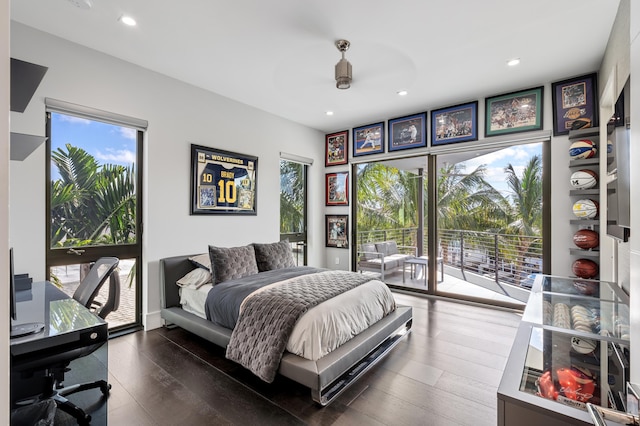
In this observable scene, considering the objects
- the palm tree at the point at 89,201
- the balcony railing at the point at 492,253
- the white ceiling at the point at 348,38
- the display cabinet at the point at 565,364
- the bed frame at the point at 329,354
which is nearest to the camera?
the display cabinet at the point at 565,364

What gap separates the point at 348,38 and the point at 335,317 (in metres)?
2.46

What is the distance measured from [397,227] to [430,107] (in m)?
2.04

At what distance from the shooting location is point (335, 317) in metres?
2.40

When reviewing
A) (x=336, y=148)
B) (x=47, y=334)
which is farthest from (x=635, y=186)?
(x=336, y=148)

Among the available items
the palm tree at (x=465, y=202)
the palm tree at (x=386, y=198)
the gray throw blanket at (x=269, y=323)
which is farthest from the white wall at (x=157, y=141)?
the palm tree at (x=465, y=202)

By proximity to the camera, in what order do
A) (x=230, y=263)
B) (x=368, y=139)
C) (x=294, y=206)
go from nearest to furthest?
(x=230, y=263)
(x=368, y=139)
(x=294, y=206)

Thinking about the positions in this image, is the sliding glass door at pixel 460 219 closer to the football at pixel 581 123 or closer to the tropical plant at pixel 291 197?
the football at pixel 581 123

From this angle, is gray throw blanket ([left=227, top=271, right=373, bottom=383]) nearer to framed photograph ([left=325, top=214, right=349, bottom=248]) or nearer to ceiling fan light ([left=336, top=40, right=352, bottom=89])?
ceiling fan light ([left=336, top=40, right=352, bottom=89])

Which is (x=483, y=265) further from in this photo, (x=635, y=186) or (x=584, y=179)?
(x=635, y=186)

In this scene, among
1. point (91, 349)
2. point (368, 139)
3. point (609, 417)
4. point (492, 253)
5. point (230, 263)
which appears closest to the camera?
point (609, 417)

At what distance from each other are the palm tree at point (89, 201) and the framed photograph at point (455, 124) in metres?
4.17

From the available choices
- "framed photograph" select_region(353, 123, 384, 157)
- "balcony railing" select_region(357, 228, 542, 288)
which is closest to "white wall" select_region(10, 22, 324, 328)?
"framed photograph" select_region(353, 123, 384, 157)

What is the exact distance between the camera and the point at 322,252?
19.6 ft

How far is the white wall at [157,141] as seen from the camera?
2.66 m
